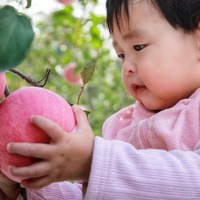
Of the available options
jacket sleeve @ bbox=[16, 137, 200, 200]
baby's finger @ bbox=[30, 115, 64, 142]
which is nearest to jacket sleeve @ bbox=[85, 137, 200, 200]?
jacket sleeve @ bbox=[16, 137, 200, 200]

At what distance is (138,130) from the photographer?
1.35 meters

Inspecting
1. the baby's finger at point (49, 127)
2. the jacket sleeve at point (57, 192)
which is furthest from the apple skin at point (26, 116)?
the jacket sleeve at point (57, 192)

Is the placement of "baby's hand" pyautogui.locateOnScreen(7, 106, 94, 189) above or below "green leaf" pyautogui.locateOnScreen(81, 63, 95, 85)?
below

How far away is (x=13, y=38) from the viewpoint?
930mm

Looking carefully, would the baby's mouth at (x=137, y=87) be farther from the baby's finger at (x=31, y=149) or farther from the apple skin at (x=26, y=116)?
the baby's finger at (x=31, y=149)

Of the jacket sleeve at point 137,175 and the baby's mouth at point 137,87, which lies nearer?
the jacket sleeve at point 137,175

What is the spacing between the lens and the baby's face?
1379 millimetres

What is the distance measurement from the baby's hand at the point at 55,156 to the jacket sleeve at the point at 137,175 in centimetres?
3

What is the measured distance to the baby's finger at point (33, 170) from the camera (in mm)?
958

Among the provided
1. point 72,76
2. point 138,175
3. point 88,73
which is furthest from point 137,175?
point 72,76

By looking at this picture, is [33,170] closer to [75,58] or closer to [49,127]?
[49,127]

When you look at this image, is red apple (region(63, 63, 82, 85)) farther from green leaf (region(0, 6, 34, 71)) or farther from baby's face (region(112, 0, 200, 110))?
green leaf (region(0, 6, 34, 71))

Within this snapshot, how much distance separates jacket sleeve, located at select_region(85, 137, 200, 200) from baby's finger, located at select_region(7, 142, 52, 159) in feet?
0.39

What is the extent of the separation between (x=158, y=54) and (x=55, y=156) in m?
0.51
